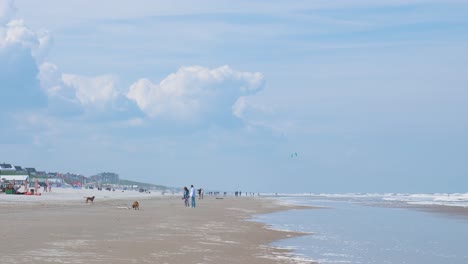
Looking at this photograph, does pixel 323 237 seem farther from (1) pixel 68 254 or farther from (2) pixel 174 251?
(1) pixel 68 254

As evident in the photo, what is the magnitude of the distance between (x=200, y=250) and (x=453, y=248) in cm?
920

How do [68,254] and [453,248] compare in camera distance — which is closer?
[68,254]

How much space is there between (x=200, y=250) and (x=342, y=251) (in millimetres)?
4680

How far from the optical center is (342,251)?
63.5ft

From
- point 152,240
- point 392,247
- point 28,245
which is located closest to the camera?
→ point 28,245

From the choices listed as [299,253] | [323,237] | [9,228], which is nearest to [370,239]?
[323,237]

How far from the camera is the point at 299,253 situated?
18062mm

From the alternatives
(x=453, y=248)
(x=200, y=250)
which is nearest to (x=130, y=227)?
(x=200, y=250)

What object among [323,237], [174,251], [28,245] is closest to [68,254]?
[28,245]

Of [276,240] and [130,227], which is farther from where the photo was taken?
[130,227]

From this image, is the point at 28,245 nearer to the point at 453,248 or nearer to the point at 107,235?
the point at 107,235

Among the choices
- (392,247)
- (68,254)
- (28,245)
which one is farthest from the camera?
(392,247)

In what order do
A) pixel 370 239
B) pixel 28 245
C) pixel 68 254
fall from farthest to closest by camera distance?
1. pixel 370 239
2. pixel 28 245
3. pixel 68 254

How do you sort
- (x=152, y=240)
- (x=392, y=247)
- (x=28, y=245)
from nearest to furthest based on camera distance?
(x=28, y=245) → (x=152, y=240) → (x=392, y=247)
